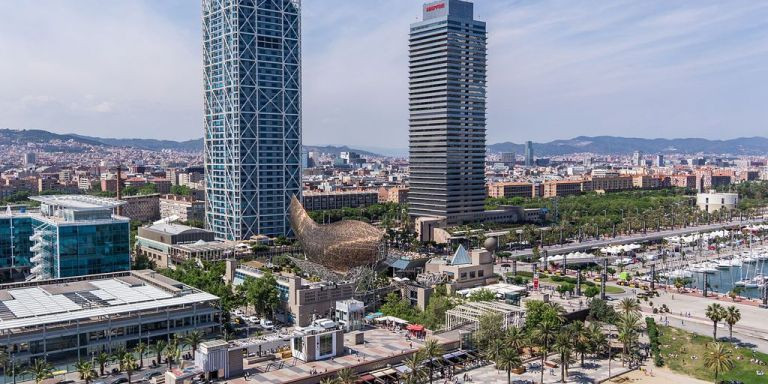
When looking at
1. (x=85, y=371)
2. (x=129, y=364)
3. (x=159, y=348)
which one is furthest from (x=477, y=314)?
(x=85, y=371)

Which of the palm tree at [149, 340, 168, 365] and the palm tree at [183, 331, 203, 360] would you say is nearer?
the palm tree at [149, 340, 168, 365]

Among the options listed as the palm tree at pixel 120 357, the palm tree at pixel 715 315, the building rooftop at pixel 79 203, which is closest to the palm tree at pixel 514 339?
the palm tree at pixel 715 315

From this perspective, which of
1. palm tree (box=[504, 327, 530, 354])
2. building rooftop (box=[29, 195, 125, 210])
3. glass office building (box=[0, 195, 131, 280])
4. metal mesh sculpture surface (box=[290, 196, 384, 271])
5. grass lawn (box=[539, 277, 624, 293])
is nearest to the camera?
palm tree (box=[504, 327, 530, 354])

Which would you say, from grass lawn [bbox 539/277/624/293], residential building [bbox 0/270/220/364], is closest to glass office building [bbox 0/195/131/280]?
residential building [bbox 0/270/220/364]

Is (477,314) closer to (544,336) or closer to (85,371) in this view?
(544,336)

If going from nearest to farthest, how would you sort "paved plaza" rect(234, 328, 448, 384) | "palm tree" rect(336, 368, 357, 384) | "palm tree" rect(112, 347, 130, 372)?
"palm tree" rect(336, 368, 357, 384)
"paved plaza" rect(234, 328, 448, 384)
"palm tree" rect(112, 347, 130, 372)

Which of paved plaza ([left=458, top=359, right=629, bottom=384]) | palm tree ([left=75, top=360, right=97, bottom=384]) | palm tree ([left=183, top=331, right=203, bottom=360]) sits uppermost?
palm tree ([left=183, top=331, right=203, bottom=360])

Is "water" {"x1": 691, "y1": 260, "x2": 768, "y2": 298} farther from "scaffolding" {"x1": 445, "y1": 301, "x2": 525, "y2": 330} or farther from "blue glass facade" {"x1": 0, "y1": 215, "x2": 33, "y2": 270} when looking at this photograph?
"blue glass facade" {"x1": 0, "y1": 215, "x2": 33, "y2": 270}
